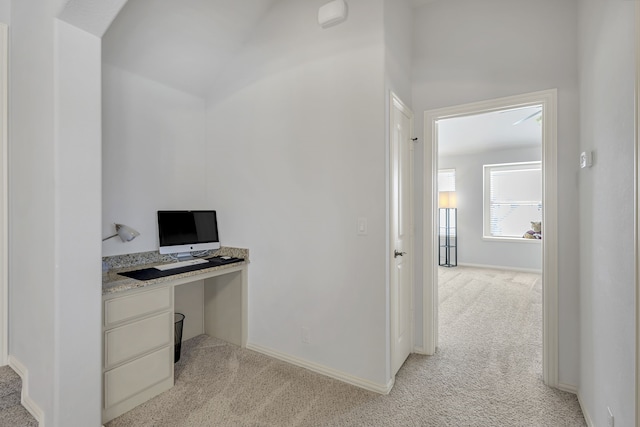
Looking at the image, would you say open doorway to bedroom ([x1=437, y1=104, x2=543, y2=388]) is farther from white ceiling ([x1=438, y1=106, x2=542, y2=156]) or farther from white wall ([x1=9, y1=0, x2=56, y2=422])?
white wall ([x1=9, y1=0, x2=56, y2=422])

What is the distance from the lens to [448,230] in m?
6.98

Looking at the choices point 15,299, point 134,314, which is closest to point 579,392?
point 134,314

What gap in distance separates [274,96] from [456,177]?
18.1ft

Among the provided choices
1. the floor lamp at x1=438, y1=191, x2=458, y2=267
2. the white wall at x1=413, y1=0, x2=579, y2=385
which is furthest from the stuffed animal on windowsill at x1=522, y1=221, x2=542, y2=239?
the white wall at x1=413, y1=0, x2=579, y2=385

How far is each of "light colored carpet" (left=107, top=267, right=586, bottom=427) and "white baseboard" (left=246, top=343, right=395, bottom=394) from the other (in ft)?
0.14

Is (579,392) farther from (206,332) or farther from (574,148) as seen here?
(206,332)

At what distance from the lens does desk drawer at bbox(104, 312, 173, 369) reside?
1.89m

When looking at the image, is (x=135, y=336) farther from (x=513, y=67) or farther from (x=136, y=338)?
(x=513, y=67)

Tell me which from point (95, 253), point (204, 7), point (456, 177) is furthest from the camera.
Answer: point (456, 177)

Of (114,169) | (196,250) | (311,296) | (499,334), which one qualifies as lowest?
(499,334)

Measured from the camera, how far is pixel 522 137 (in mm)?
5516

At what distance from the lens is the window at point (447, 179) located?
7.12 metres

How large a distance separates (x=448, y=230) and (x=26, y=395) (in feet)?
22.5

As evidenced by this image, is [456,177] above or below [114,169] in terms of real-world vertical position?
above
